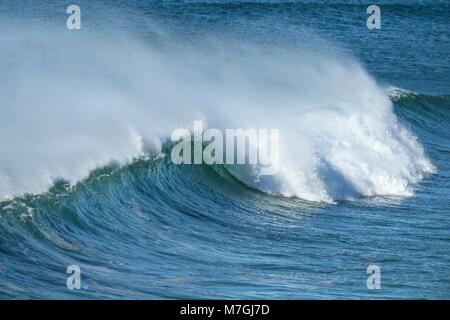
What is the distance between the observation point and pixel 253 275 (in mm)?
12875

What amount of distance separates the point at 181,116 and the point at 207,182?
222cm

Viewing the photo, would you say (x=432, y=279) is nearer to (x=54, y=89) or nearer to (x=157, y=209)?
(x=157, y=209)

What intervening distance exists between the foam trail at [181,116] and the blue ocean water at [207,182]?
5cm

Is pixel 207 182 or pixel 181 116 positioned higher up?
pixel 181 116

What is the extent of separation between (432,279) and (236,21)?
28.6m

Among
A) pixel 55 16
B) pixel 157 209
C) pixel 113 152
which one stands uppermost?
pixel 55 16

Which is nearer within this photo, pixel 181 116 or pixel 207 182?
pixel 207 182

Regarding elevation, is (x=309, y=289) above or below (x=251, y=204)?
below

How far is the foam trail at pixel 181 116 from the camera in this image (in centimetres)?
1647

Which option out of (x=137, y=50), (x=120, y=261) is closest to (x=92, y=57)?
(x=137, y=50)

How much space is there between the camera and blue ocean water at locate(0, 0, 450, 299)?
41.8 ft

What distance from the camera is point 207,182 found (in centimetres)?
1847

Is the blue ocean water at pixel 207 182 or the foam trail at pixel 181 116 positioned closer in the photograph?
the blue ocean water at pixel 207 182

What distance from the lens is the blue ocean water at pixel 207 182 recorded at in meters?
12.7
